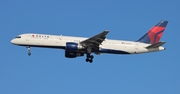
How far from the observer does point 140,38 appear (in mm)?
65562

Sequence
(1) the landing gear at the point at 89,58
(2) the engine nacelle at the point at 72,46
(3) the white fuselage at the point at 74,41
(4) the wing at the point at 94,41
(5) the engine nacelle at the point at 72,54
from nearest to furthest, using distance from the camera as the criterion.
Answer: (4) the wing at the point at 94,41
(2) the engine nacelle at the point at 72,46
(3) the white fuselage at the point at 74,41
(5) the engine nacelle at the point at 72,54
(1) the landing gear at the point at 89,58

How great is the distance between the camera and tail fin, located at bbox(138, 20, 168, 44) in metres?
65.3

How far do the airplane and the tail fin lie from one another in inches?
57.5

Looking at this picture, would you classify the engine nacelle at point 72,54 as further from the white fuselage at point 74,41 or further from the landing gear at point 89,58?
the white fuselage at point 74,41

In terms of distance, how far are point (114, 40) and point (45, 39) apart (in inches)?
429

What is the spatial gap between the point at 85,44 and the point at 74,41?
6.56 feet

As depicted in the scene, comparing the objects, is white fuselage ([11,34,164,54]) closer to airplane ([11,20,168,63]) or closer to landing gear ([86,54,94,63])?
airplane ([11,20,168,63])

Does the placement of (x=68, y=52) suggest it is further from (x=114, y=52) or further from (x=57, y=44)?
(x=114, y=52)

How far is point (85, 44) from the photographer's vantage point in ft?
198

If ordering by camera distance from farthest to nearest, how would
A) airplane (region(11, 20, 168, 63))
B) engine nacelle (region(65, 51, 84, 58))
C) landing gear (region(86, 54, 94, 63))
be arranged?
landing gear (region(86, 54, 94, 63)) → engine nacelle (region(65, 51, 84, 58)) → airplane (region(11, 20, 168, 63))

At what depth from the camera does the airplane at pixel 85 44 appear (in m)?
60.1

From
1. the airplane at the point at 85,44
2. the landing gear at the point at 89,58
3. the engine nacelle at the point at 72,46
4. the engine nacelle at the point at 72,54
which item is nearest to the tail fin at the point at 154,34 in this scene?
the airplane at the point at 85,44

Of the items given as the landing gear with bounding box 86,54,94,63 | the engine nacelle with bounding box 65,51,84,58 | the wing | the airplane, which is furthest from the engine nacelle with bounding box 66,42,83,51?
the landing gear with bounding box 86,54,94,63

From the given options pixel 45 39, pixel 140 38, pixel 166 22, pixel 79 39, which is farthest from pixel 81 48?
pixel 166 22
